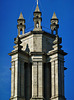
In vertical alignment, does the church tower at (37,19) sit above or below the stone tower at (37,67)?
above

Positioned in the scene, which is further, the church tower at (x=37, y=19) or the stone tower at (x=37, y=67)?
the church tower at (x=37, y=19)

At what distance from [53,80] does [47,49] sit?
4.97m

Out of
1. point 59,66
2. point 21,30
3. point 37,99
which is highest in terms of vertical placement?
point 21,30

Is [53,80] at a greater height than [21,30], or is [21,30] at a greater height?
[21,30]

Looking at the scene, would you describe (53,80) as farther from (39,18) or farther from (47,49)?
(39,18)

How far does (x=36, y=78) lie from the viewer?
2606 inches

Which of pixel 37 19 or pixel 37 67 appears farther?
pixel 37 19

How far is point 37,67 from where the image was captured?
66.8 metres

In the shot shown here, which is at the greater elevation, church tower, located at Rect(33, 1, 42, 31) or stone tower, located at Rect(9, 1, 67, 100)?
church tower, located at Rect(33, 1, 42, 31)

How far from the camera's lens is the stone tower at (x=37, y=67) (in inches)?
2566

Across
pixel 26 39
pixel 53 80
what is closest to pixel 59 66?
pixel 53 80

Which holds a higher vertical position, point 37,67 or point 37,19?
point 37,19

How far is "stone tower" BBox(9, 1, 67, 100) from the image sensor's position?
6519 centimetres

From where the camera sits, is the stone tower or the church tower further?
the church tower
